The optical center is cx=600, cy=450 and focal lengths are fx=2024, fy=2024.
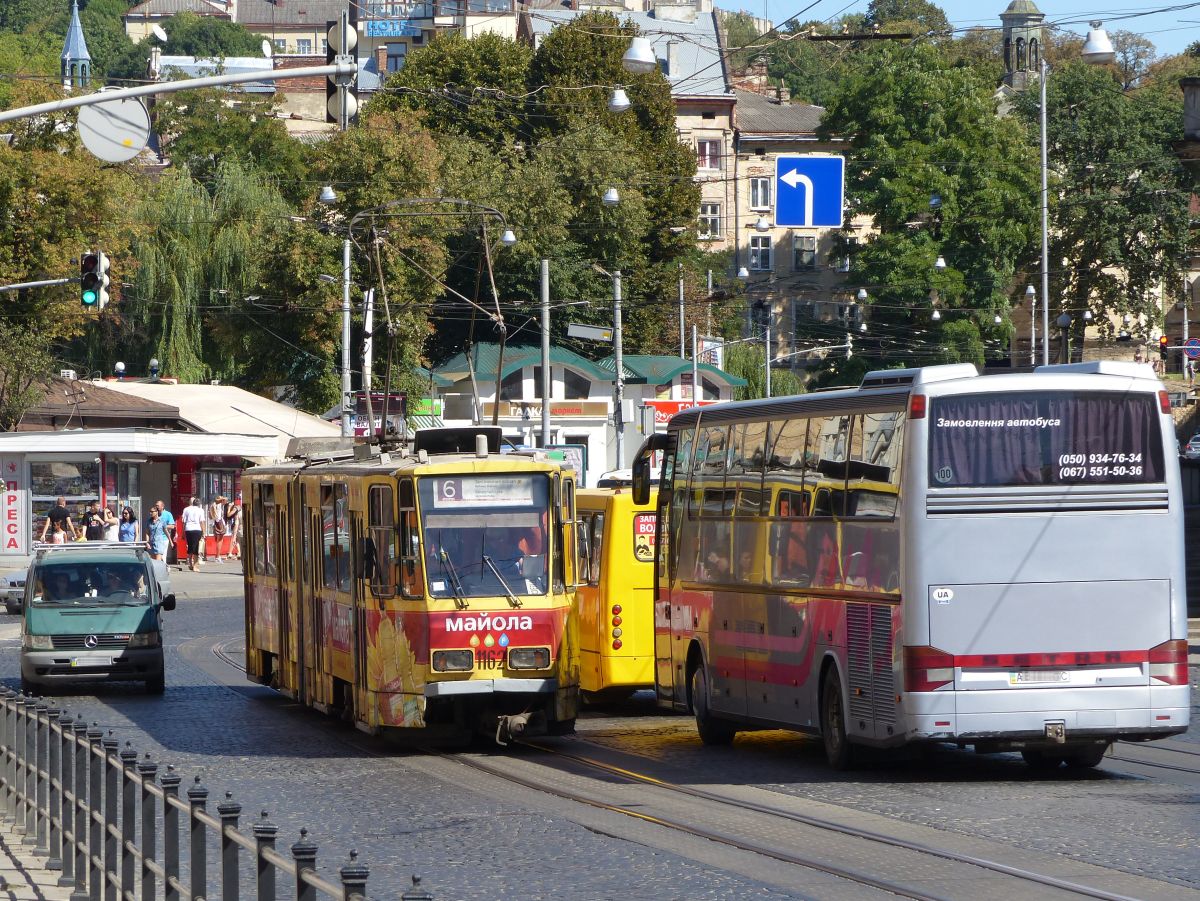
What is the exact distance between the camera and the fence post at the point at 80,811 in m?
9.73

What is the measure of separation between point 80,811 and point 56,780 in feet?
3.07

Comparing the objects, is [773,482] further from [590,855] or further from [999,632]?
[590,855]

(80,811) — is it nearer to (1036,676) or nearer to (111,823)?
(111,823)

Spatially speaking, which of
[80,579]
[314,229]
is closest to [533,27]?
[314,229]

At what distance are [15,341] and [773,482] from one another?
3747cm

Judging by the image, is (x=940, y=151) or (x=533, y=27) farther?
(x=533, y=27)

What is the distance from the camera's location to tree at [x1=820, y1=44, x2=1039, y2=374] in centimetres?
7812

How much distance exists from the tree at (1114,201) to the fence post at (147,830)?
78116 mm

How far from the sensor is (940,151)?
78688 millimetres

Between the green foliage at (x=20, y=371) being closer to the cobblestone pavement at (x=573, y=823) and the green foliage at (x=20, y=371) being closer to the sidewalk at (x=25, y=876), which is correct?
the cobblestone pavement at (x=573, y=823)

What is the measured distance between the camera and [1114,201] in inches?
3253

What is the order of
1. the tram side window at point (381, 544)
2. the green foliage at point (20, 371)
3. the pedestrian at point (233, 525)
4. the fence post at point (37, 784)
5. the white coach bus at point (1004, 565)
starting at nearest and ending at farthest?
the fence post at point (37, 784) → the white coach bus at point (1004, 565) → the tram side window at point (381, 544) → the green foliage at point (20, 371) → the pedestrian at point (233, 525)

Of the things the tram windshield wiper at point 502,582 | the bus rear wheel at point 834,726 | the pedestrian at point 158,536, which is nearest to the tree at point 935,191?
the pedestrian at point 158,536

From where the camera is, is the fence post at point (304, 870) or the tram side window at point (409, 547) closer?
the fence post at point (304, 870)
